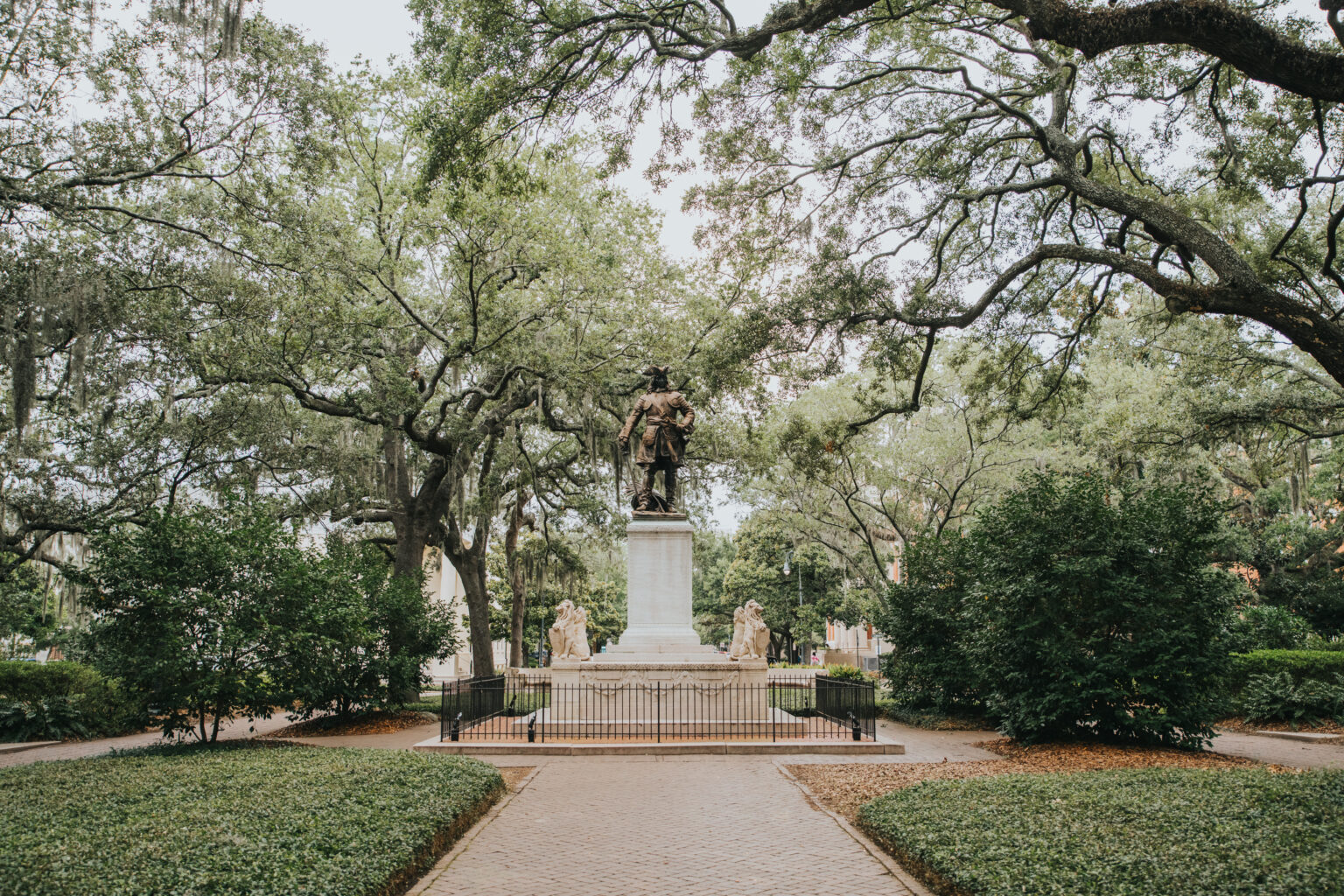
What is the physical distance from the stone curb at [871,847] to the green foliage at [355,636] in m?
7.03

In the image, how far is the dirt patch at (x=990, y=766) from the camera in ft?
32.5

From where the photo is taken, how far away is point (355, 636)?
1423cm

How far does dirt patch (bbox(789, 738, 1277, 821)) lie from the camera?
992 cm

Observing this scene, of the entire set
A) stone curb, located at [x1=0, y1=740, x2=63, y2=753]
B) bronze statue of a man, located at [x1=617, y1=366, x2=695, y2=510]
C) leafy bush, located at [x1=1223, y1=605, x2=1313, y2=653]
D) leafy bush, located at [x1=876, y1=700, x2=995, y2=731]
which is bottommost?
leafy bush, located at [x1=876, y1=700, x2=995, y2=731]

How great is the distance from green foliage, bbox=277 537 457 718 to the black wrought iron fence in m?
1.86

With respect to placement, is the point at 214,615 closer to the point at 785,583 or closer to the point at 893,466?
the point at 893,466

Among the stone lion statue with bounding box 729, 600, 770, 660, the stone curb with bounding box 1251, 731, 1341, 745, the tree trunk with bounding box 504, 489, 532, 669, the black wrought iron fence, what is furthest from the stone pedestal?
the stone curb with bounding box 1251, 731, 1341, 745

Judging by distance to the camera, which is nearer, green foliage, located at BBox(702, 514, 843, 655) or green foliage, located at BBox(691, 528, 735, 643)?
green foliage, located at BBox(702, 514, 843, 655)

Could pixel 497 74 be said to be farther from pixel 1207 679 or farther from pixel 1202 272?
pixel 1202 272

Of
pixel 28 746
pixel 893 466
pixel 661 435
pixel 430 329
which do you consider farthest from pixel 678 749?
pixel 893 466

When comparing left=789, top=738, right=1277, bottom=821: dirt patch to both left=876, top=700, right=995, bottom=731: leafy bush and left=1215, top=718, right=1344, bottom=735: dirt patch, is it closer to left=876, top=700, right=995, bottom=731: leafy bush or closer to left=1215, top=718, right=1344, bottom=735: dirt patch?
left=876, top=700, right=995, bottom=731: leafy bush

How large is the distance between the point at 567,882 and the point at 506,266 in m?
14.1

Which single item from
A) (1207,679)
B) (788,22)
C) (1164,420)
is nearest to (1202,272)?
(1164,420)

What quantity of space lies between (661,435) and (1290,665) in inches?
541
